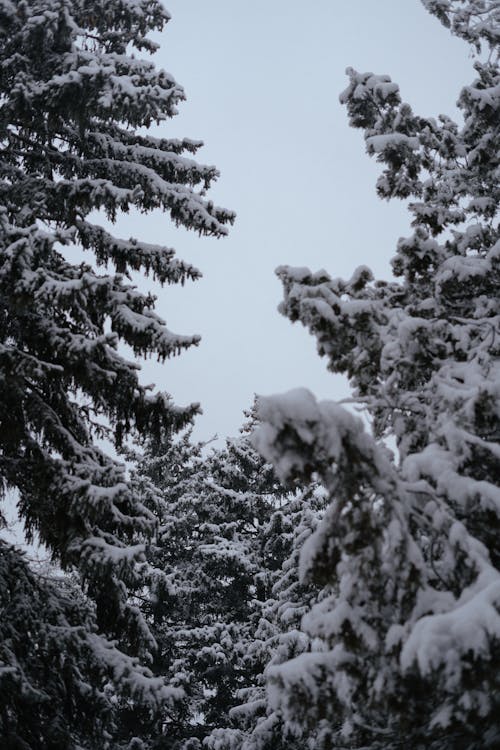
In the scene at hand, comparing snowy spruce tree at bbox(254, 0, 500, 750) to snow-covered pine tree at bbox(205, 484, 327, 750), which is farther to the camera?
snow-covered pine tree at bbox(205, 484, 327, 750)

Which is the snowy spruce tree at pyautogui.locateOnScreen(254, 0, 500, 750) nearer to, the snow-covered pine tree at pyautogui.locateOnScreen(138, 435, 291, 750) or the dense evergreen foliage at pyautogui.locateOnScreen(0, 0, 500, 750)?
the dense evergreen foliage at pyautogui.locateOnScreen(0, 0, 500, 750)

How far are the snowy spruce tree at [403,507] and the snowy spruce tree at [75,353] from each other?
8.21 ft

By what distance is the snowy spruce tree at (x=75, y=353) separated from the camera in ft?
19.5

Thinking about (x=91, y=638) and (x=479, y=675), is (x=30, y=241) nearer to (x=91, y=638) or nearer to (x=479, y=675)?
(x=91, y=638)

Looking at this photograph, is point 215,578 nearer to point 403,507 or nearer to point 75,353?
point 75,353

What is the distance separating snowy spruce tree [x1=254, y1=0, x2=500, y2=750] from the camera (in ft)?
9.80

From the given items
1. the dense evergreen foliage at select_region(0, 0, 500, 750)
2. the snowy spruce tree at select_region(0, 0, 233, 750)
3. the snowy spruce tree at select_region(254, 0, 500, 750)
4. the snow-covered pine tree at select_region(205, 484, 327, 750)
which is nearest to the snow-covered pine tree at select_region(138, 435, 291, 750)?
the snow-covered pine tree at select_region(205, 484, 327, 750)

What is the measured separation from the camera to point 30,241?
5.91 metres

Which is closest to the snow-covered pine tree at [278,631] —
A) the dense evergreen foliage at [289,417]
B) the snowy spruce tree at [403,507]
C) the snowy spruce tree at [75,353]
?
the dense evergreen foliage at [289,417]

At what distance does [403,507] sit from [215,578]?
14949mm

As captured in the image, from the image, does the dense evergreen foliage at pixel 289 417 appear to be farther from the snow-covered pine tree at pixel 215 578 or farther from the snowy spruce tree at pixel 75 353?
the snow-covered pine tree at pixel 215 578

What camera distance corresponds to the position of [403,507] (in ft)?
10.8

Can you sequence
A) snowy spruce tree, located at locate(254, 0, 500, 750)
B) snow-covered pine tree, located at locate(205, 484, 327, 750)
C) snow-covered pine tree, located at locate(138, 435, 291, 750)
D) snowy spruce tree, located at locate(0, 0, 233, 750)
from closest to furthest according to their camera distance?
snowy spruce tree, located at locate(254, 0, 500, 750), snowy spruce tree, located at locate(0, 0, 233, 750), snow-covered pine tree, located at locate(205, 484, 327, 750), snow-covered pine tree, located at locate(138, 435, 291, 750)

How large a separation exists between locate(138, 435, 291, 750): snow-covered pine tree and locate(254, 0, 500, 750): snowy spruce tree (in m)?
10.7
